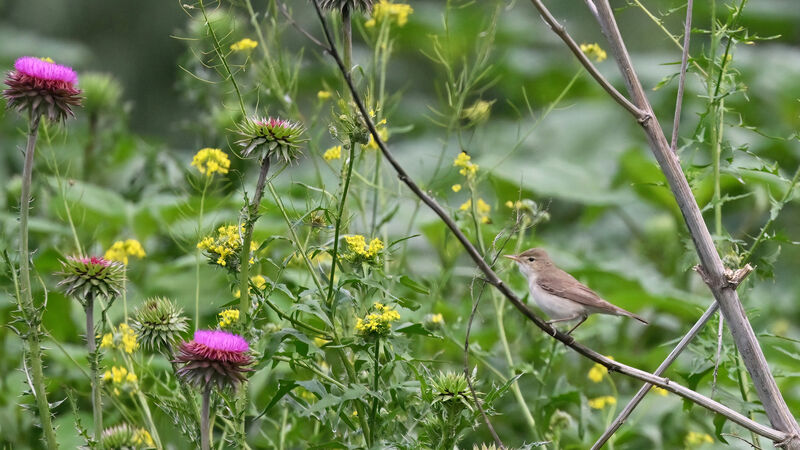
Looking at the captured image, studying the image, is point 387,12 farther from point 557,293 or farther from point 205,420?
point 205,420

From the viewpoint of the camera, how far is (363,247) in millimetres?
1772

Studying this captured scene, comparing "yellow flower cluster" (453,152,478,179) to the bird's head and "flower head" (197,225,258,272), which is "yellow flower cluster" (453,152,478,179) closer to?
the bird's head

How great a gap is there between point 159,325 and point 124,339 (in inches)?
8.9

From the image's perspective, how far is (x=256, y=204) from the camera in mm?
1636

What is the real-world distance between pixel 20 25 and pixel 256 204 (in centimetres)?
689

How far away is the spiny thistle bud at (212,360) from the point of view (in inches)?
60.6

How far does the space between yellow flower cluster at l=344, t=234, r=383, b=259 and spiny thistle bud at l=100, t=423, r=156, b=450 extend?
0.62m

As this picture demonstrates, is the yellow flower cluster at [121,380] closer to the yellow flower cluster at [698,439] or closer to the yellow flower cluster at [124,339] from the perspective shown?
the yellow flower cluster at [124,339]

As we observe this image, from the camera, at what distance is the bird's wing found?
91.2 inches

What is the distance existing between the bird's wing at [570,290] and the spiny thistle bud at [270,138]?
92 centimetres

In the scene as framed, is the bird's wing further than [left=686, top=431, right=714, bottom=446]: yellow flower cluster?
No

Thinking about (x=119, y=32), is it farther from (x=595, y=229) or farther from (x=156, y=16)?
(x=595, y=229)

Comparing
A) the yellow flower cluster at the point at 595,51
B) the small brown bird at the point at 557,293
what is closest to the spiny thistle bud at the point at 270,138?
the small brown bird at the point at 557,293

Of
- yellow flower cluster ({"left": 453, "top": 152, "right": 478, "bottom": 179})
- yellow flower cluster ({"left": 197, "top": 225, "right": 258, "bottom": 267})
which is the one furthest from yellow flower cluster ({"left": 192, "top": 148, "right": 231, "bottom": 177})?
yellow flower cluster ({"left": 453, "top": 152, "right": 478, "bottom": 179})
